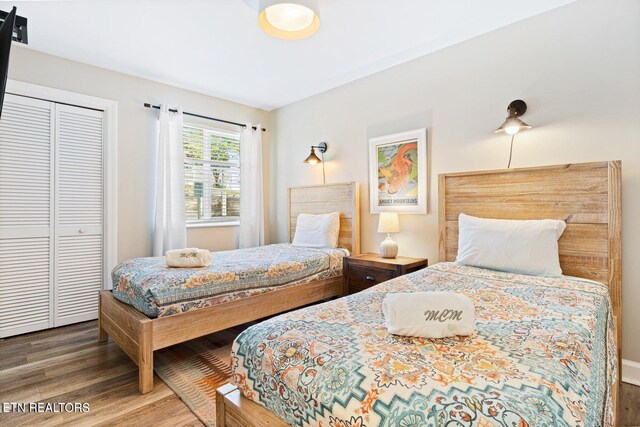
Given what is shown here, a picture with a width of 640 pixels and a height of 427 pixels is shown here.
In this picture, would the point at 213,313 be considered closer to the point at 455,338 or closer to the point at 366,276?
the point at 366,276

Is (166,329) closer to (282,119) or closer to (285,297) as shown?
(285,297)

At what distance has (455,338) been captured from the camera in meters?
1.15

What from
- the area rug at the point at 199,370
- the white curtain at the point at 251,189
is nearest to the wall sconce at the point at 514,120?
the area rug at the point at 199,370

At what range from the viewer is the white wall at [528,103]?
6.93 feet

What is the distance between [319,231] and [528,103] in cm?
222

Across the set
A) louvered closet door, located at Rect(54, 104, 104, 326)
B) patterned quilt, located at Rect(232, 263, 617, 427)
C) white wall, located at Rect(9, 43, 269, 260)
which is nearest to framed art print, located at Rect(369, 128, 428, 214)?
patterned quilt, located at Rect(232, 263, 617, 427)

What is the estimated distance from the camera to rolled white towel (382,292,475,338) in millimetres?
1166

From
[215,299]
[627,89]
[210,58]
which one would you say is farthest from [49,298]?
[627,89]

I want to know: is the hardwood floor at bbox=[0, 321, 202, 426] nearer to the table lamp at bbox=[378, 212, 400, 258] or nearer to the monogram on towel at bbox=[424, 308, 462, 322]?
the monogram on towel at bbox=[424, 308, 462, 322]

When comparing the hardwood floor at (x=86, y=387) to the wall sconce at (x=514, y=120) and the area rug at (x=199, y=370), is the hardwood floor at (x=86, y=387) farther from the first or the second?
the wall sconce at (x=514, y=120)

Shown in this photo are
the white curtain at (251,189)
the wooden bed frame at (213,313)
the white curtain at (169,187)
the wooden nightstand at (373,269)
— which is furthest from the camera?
the white curtain at (251,189)

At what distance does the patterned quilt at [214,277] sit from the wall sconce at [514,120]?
1837 millimetres

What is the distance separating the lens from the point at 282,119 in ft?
15.0

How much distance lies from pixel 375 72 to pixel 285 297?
2.49 meters
